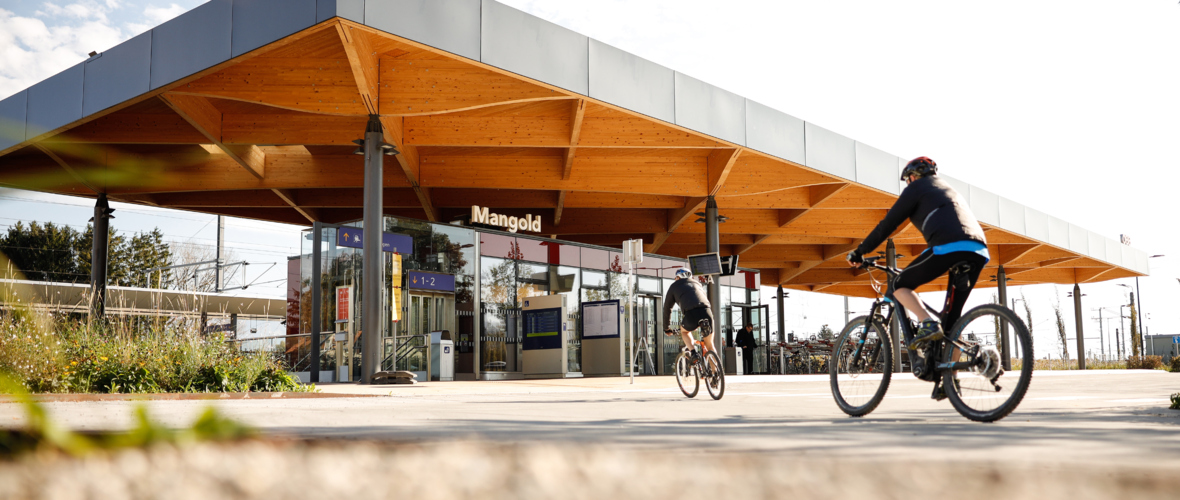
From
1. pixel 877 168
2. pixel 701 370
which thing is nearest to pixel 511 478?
pixel 701 370

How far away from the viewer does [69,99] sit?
1438 centimetres

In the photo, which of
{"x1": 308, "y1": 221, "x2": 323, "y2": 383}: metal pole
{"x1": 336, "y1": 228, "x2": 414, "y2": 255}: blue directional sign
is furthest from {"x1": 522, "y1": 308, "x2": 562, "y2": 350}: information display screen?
{"x1": 308, "y1": 221, "x2": 323, "y2": 383}: metal pole

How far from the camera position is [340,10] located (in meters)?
10.4

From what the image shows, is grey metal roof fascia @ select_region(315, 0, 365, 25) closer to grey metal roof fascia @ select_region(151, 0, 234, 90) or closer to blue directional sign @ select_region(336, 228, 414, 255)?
grey metal roof fascia @ select_region(151, 0, 234, 90)

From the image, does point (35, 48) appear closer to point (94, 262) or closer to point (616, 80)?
point (616, 80)

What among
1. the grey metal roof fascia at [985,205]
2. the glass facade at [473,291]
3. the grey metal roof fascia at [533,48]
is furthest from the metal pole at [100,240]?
the grey metal roof fascia at [985,205]

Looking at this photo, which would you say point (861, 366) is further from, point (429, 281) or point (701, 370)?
point (429, 281)

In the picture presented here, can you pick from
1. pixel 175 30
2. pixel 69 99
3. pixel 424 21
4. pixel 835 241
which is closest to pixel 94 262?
pixel 69 99

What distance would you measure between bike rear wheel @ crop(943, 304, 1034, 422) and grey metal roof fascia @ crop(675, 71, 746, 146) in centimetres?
1087

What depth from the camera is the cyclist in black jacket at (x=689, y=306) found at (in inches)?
348

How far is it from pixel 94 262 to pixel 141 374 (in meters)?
12.5

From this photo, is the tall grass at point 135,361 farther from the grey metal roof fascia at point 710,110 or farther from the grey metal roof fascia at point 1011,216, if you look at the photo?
the grey metal roof fascia at point 1011,216

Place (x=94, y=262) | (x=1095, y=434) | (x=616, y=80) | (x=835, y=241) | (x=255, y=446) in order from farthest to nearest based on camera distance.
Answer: (x=835, y=241) < (x=94, y=262) < (x=616, y=80) < (x=1095, y=434) < (x=255, y=446)

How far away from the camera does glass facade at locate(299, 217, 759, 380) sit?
55.3ft
